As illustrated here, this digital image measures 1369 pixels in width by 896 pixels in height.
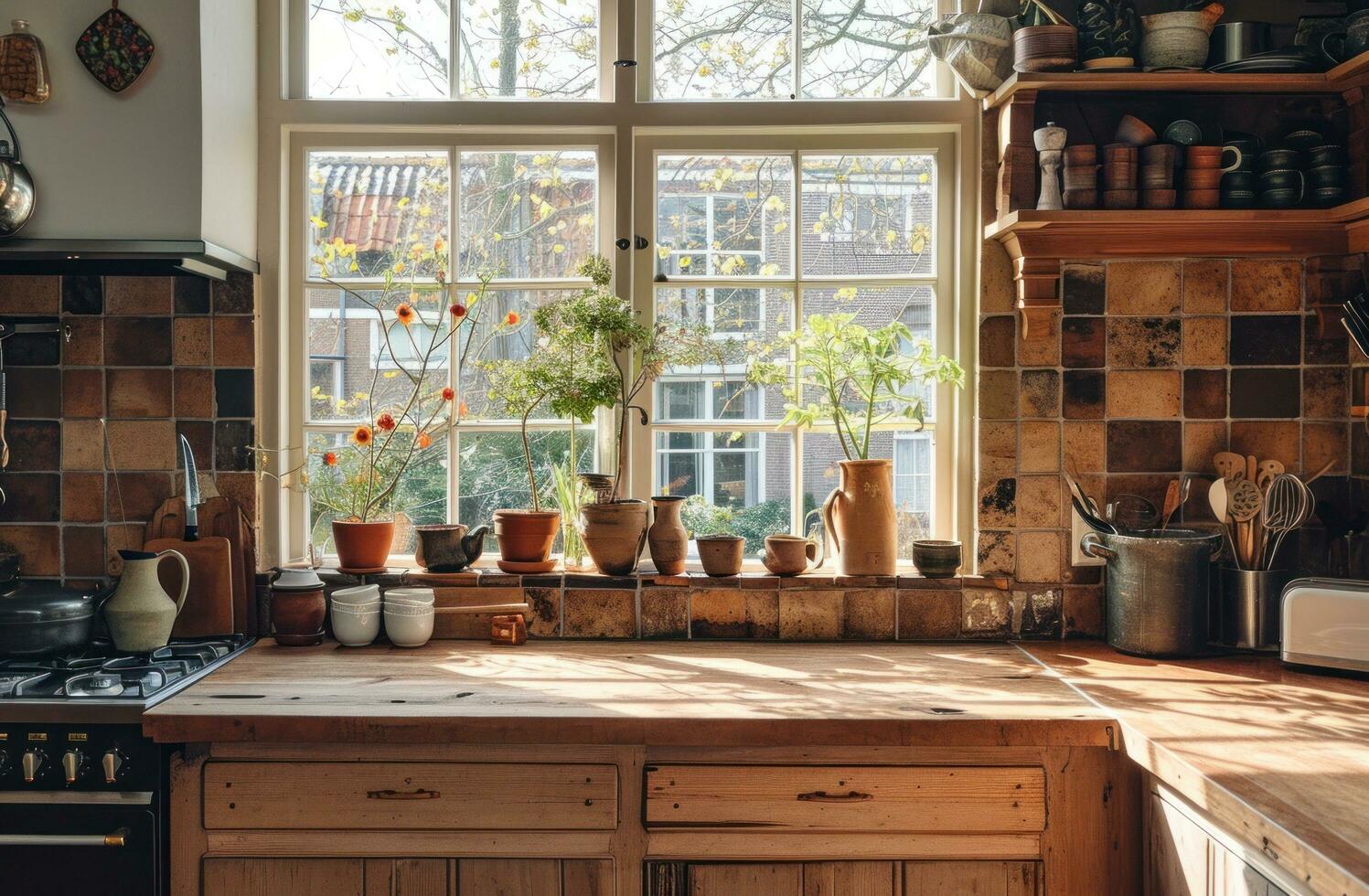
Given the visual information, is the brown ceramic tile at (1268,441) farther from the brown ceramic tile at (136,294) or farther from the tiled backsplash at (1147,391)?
the brown ceramic tile at (136,294)

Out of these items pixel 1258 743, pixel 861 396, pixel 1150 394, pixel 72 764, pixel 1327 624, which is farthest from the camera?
pixel 861 396

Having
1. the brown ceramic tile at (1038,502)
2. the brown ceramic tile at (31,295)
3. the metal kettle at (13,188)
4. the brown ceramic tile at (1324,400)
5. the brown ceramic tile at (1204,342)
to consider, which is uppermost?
the metal kettle at (13,188)

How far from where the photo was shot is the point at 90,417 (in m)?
2.40

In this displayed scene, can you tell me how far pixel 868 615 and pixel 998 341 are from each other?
775 millimetres

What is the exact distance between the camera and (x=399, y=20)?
8.43ft

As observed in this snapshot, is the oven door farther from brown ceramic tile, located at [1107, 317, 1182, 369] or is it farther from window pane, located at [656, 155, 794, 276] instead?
brown ceramic tile, located at [1107, 317, 1182, 369]

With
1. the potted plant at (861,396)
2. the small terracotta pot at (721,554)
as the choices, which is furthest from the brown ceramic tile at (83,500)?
the potted plant at (861,396)

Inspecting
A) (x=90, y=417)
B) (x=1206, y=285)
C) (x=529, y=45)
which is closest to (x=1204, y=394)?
(x=1206, y=285)

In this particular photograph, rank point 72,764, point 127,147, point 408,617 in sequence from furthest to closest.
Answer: point 408,617 < point 127,147 < point 72,764

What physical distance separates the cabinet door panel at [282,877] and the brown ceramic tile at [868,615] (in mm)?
1257

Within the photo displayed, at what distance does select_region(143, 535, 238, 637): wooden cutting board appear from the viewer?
7.73ft

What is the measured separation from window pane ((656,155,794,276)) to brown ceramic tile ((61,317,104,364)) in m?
1.45

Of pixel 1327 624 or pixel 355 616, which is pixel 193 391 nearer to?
pixel 355 616

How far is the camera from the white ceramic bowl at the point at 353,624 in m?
2.29
